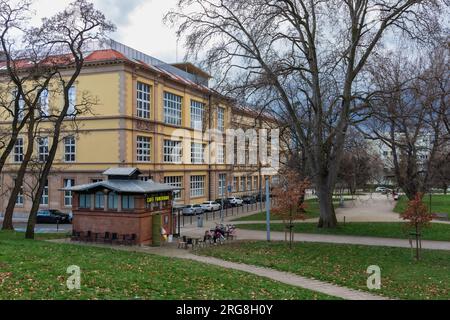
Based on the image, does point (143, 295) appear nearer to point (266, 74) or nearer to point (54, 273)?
point (54, 273)

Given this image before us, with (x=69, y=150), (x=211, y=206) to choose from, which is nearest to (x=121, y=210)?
(x=69, y=150)

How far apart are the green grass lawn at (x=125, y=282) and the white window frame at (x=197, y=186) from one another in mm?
41947

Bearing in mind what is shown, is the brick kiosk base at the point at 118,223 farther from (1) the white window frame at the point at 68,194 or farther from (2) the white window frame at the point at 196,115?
(2) the white window frame at the point at 196,115

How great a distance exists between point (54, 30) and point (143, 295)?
19.4 m

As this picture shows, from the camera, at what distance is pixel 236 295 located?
11.3 meters

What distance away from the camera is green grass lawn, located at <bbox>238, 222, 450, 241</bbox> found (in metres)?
28.2

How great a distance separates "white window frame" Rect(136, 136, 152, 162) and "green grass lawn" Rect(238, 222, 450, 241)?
16.3 m

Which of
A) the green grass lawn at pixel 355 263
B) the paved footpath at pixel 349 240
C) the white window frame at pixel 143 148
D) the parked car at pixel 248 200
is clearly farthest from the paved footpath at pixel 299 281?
the parked car at pixel 248 200

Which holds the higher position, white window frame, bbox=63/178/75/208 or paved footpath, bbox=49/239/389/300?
white window frame, bbox=63/178/75/208

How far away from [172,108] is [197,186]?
37.0ft

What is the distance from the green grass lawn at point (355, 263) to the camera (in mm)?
14625

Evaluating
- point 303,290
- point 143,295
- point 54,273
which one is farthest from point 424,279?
point 54,273

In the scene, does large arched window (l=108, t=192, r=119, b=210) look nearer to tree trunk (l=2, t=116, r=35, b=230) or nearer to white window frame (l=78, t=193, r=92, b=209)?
white window frame (l=78, t=193, r=92, b=209)

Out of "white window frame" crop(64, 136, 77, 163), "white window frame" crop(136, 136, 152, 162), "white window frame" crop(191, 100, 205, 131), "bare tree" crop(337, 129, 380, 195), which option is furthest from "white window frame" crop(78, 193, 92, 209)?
"white window frame" crop(191, 100, 205, 131)
